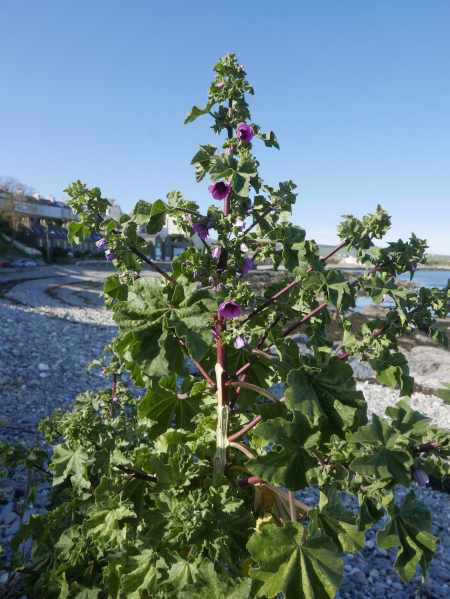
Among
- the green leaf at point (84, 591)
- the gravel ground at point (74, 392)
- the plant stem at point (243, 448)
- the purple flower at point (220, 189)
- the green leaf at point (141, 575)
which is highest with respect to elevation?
the purple flower at point (220, 189)

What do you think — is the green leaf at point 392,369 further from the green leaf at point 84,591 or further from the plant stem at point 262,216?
the green leaf at point 84,591

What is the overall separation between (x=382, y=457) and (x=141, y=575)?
1.21 metres

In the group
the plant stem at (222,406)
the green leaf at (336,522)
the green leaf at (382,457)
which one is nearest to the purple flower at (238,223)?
the plant stem at (222,406)

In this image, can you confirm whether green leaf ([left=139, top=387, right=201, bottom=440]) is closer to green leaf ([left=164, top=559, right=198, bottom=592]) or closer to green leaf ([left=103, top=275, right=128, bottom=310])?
green leaf ([left=103, top=275, right=128, bottom=310])

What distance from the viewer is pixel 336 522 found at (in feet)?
5.09

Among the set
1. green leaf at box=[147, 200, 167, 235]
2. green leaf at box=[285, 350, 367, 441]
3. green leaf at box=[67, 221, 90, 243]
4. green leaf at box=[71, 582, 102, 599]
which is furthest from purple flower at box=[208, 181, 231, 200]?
green leaf at box=[71, 582, 102, 599]

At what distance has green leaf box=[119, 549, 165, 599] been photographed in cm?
168

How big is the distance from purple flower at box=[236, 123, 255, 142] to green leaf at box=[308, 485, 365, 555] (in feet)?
5.25

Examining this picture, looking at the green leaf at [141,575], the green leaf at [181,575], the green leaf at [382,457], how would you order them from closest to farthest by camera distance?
the green leaf at [382,457] → the green leaf at [181,575] → the green leaf at [141,575]

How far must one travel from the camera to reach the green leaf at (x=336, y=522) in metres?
1.47

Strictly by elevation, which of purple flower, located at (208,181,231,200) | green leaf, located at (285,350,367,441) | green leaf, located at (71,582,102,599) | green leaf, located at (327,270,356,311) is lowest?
green leaf, located at (71,582,102,599)

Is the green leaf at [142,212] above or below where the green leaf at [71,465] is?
above

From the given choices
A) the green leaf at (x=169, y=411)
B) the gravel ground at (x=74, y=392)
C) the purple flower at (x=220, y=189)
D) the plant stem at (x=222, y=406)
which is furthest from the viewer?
the gravel ground at (x=74, y=392)

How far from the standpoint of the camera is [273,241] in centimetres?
174
